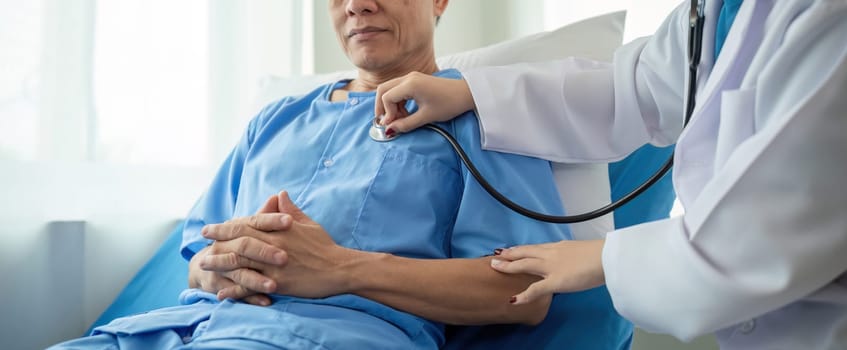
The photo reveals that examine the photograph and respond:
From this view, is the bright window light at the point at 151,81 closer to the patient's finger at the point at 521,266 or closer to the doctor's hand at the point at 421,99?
the doctor's hand at the point at 421,99

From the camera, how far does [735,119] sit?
0.66 metres

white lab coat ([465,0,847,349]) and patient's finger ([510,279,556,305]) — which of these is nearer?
white lab coat ([465,0,847,349])

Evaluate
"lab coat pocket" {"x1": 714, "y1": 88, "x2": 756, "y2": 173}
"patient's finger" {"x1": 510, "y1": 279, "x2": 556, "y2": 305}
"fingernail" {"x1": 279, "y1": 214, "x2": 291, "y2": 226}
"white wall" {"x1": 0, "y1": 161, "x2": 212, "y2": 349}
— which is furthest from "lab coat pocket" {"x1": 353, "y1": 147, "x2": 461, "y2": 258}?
"white wall" {"x1": 0, "y1": 161, "x2": 212, "y2": 349}

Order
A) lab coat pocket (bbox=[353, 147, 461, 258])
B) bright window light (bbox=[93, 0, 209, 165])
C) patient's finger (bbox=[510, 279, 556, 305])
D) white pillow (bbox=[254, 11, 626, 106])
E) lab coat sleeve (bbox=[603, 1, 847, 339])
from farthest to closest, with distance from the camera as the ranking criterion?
1. bright window light (bbox=[93, 0, 209, 165])
2. white pillow (bbox=[254, 11, 626, 106])
3. lab coat pocket (bbox=[353, 147, 461, 258])
4. patient's finger (bbox=[510, 279, 556, 305])
5. lab coat sleeve (bbox=[603, 1, 847, 339])

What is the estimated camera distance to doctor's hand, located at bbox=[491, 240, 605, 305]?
2.60 feet

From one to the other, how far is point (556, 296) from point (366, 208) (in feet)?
1.04

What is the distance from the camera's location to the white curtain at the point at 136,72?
59.6 inches

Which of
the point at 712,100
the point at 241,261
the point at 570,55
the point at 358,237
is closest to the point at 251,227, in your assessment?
the point at 241,261

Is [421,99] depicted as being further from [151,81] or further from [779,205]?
[151,81]

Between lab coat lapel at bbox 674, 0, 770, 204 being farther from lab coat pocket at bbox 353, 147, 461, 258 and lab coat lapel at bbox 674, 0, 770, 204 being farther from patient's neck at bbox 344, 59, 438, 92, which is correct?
patient's neck at bbox 344, 59, 438, 92

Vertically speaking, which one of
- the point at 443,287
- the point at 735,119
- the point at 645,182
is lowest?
the point at 443,287

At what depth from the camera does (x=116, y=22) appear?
5.57ft

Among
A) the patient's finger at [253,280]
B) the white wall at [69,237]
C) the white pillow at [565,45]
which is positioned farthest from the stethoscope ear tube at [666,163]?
the white wall at [69,237]

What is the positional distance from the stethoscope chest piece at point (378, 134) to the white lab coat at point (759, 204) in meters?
0.47
